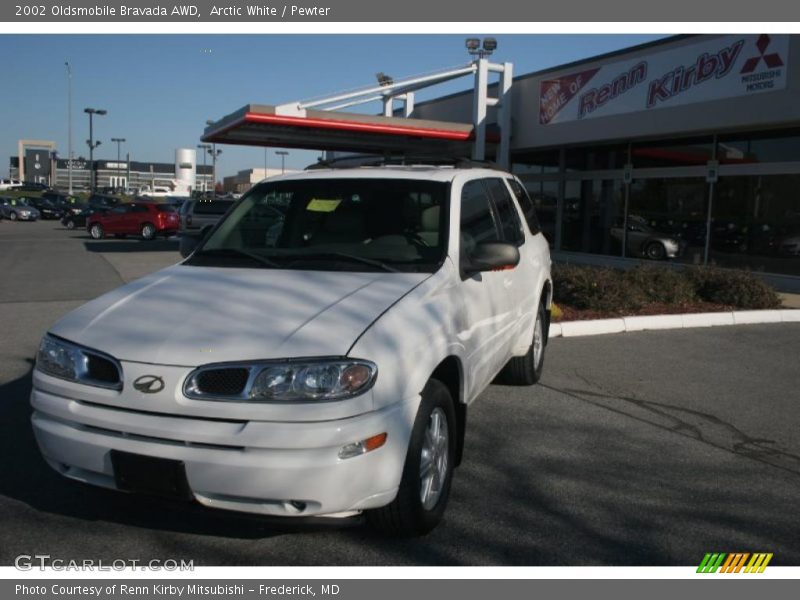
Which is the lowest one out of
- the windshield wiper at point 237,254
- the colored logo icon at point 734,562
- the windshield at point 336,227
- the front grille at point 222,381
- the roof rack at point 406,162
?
the colored logo icon at point 734,562

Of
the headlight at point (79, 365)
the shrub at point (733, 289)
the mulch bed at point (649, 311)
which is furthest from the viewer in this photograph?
the shrub at point (733, 289)

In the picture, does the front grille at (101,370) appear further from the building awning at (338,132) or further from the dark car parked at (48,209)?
the dark car parked at (48,209)

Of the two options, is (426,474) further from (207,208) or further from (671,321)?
(207,208)

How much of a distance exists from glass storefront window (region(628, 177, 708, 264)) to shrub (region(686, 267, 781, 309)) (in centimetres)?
484

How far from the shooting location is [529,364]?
655 cm

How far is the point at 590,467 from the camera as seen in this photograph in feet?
15.7

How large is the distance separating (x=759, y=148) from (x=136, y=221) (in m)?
22.5

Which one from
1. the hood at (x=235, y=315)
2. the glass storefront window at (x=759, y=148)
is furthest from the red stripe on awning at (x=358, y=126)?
the hood at (x=235, y=315)

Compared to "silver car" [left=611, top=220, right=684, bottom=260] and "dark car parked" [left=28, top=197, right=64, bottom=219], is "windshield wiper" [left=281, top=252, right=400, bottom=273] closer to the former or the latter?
"silver car" [left=611, top=220, right=684, bottom=260]

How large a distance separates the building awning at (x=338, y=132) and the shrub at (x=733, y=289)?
27.4 feet

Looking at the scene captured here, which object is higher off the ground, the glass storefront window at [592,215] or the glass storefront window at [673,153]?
the glass storefront window at [673,153]

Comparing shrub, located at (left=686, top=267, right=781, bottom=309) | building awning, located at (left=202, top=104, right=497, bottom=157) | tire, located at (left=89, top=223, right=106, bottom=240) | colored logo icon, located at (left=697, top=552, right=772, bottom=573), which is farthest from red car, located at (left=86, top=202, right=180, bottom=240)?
colored logo icon, located at (left=697, top=552, right=772, bottom=573)

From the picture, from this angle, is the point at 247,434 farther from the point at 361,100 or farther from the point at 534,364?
the point at 361,100

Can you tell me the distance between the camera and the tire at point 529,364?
6488 mm
